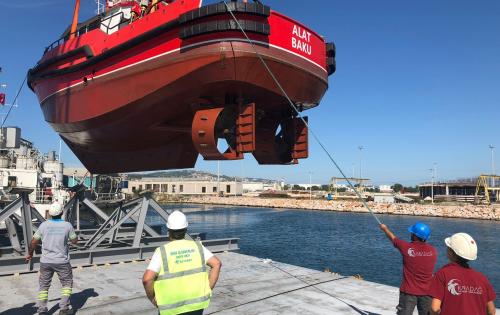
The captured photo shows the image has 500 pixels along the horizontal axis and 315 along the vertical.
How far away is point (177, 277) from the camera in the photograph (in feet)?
7.53

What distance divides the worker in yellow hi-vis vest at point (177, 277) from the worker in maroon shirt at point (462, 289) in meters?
1.37

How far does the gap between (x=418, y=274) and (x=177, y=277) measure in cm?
209

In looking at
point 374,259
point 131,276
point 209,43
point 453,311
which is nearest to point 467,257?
point 453,311

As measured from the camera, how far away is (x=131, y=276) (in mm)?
6312

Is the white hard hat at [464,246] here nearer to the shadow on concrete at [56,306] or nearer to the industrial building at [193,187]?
the shadow on concrete at [56,306]

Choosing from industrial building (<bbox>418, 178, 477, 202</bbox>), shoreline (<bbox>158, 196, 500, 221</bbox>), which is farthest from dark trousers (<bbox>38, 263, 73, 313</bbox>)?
industrial building (<bbox>418, 178, 477, 202</bbox>)

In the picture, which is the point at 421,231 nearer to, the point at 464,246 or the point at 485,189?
the point at 464,246

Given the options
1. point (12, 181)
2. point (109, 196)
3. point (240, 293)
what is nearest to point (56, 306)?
point (240, 293)

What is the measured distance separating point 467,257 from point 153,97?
665 centimetres

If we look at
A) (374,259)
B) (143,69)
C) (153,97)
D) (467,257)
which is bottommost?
(374,259)

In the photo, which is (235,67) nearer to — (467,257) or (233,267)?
(233,267)

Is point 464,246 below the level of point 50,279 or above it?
above

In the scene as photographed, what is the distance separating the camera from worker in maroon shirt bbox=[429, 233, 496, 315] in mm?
2223

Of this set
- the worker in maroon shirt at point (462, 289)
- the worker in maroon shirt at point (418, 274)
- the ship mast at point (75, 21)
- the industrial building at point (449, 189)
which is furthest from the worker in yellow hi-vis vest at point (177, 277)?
the industrial building at point (449, 189)
